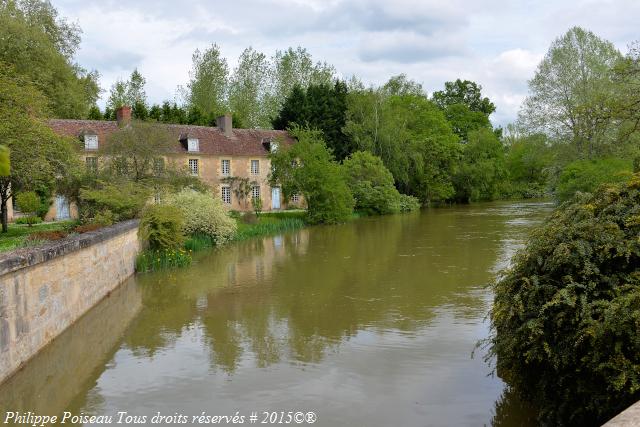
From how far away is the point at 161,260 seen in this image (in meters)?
17.1

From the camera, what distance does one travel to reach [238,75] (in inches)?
2023

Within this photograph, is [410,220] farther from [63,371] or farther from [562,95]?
[63,371]

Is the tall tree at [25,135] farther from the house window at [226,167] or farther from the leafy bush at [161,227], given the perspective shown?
the house window at [226,167]

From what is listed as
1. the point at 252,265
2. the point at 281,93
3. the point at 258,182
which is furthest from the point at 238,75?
the point at 252,265

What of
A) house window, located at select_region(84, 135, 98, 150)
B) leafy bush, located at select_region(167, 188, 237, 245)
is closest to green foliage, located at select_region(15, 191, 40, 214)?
house window, located at select_region(84, 135, 98, 150)

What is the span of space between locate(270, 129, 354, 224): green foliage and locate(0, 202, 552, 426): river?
15608 mm

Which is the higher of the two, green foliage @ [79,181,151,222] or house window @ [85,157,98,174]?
house window @ [85,157,98,174]

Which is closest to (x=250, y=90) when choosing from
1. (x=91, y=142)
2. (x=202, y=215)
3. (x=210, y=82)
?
(x=210, y=82)

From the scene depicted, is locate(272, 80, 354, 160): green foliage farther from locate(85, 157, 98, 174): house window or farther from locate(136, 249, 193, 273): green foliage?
locate(136, 249, 193, 273): green foliage

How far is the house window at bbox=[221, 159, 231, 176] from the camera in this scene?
37.4 m

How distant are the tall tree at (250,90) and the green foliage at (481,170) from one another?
18614mm

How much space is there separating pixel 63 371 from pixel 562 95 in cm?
3148

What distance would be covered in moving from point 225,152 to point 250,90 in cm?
1579

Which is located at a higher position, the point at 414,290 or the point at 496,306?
the point at 496,306
